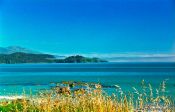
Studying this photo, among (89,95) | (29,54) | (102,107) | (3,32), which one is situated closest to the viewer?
(102,107)

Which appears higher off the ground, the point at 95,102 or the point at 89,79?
the point at 95,102

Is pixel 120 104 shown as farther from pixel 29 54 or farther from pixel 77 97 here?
pixel 29 54

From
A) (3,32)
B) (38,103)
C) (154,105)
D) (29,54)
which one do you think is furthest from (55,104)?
(3,32)

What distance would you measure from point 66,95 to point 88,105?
1411mm

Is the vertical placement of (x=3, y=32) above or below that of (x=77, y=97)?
above

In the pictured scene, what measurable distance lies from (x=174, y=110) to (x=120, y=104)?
91cm

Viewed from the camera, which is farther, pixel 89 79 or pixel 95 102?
pixel 89 79

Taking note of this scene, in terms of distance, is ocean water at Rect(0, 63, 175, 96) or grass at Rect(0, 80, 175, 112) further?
ocean water at Rect(0, 63, 175, 96)

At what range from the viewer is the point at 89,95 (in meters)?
10.2

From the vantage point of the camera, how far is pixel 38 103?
11.6 m

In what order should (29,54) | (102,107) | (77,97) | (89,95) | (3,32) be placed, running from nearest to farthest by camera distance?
(102,107)
(89,95)
(77,97)
(29,54)
(3,32)

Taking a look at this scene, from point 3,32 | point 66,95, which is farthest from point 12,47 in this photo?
point 66,95

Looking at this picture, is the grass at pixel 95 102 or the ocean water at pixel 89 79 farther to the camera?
the ocean water at pixel 89 79

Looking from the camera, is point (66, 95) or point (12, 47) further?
point (12, 47)
